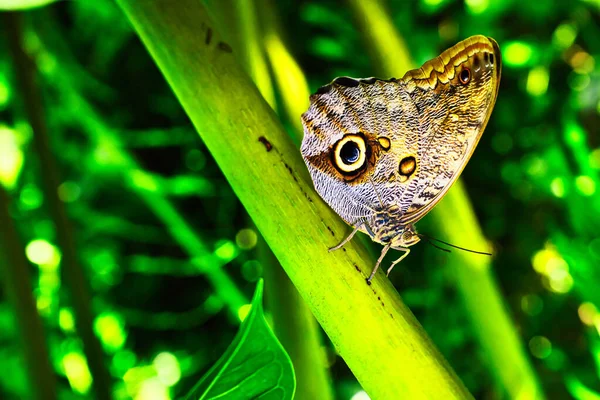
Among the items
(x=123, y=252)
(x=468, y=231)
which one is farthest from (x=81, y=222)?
(x=468, y=231)

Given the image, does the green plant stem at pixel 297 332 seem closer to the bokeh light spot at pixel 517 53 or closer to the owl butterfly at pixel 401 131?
the owl butterfly at pixel 401 131

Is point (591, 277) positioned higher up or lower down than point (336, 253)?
lower down

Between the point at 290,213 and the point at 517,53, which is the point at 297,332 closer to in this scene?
the point at 290,213

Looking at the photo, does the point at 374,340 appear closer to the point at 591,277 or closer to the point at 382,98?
the point at 382,98

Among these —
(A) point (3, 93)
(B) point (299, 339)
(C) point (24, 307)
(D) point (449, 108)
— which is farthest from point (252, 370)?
(A) point (3, 93)

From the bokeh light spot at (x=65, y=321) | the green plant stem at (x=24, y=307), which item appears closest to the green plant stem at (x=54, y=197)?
the green plant stem at (x=24, y=307)

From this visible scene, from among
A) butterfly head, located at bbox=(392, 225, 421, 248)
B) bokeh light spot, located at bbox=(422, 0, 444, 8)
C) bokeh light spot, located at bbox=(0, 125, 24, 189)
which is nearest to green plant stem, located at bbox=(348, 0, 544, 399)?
butterfly head, located at bbox=(392, 225, 421, 248)
